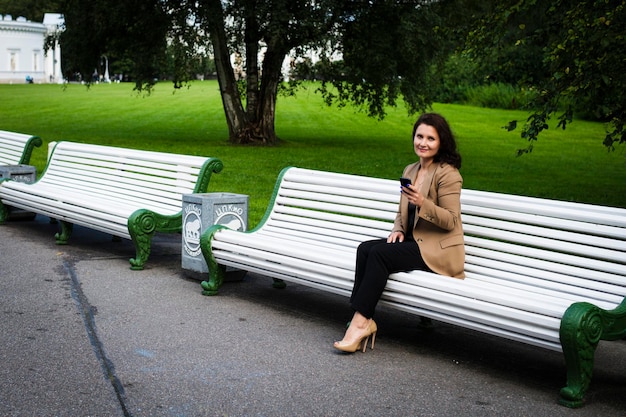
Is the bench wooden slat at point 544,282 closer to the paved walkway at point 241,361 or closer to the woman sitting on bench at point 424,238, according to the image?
the woman sitting on bench at point 424,238

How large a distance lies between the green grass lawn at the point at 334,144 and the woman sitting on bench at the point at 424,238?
495cm

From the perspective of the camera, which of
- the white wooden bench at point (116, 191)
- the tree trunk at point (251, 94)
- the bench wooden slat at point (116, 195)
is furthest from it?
the tree trunk at point (251, 94)

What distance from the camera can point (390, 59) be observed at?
2222 centimetres

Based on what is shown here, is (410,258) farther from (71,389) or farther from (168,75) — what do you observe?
(168,75)

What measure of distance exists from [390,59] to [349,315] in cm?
1626

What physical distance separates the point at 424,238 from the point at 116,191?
461cm

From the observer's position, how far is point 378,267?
18.2ft

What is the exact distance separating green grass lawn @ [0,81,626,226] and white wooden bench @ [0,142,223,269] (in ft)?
5.69

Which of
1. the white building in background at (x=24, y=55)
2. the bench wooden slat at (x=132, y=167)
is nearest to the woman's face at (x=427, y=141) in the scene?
the bench wooden slat at (x=132, y=167)

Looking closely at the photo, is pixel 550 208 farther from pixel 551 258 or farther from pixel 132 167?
pixel 132 167

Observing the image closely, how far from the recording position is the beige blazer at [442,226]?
5.59 metres

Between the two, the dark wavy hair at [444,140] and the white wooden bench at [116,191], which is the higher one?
the dark wavy hair at [444,140]

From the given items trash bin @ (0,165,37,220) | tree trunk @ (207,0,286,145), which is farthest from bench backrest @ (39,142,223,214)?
tree trunk @ (207,0,286,145)

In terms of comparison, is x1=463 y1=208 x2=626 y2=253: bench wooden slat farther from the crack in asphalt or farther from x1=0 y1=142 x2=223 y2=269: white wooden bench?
x1=0 y1=142 x2=223 y2=269: white wooden bench
